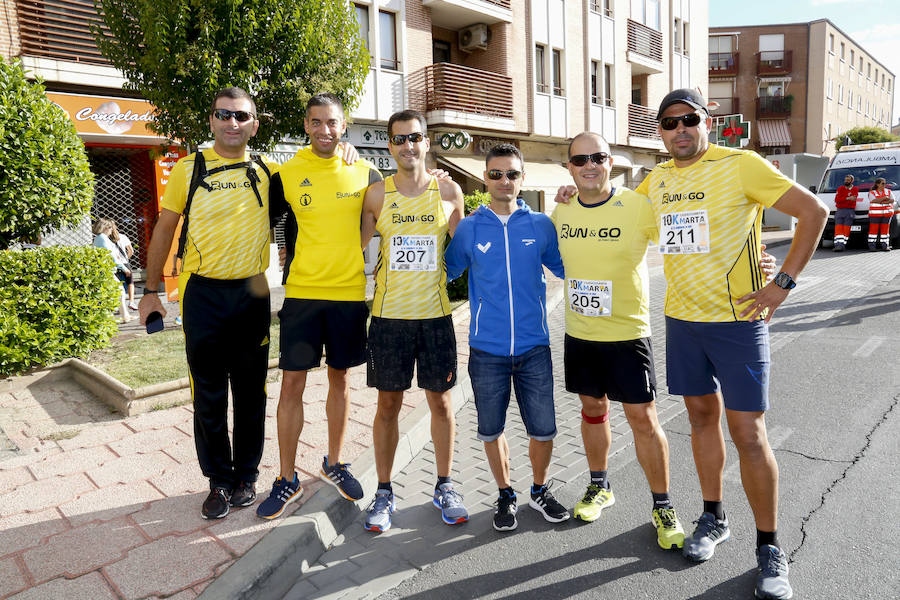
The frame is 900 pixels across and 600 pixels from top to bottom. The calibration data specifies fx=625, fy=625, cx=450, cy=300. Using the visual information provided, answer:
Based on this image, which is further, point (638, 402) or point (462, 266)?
point (462, 266)

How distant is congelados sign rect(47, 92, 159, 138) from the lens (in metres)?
11.5

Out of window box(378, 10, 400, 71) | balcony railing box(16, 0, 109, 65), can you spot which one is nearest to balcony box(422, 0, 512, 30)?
window box(378, 10, 400, 71)

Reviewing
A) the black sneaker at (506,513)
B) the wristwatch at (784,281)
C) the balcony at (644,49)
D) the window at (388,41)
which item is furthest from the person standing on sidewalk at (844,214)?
the black sneaker at (506,513)

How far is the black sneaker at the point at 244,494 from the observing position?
361 cm

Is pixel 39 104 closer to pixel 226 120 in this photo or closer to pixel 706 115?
pixel 226 120

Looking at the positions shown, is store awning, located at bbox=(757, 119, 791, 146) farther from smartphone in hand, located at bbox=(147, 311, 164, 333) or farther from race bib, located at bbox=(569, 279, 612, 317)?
smartphone in hand, located at bbox=(147, 311, 164, 333)

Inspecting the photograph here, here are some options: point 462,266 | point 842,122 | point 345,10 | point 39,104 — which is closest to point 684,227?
point 462,266

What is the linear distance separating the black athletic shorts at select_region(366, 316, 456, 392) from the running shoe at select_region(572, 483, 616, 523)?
1.01m

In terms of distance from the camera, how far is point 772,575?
2.76 m

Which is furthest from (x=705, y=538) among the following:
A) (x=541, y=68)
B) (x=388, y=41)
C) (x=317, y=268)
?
(x=541, y=68)

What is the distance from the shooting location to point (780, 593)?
→ 269 cm

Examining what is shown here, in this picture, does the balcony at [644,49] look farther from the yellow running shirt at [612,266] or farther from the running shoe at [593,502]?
the running shoe at [593,502]

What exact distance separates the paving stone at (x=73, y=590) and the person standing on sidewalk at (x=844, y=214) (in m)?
19.4

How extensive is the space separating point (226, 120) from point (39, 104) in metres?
4.50
